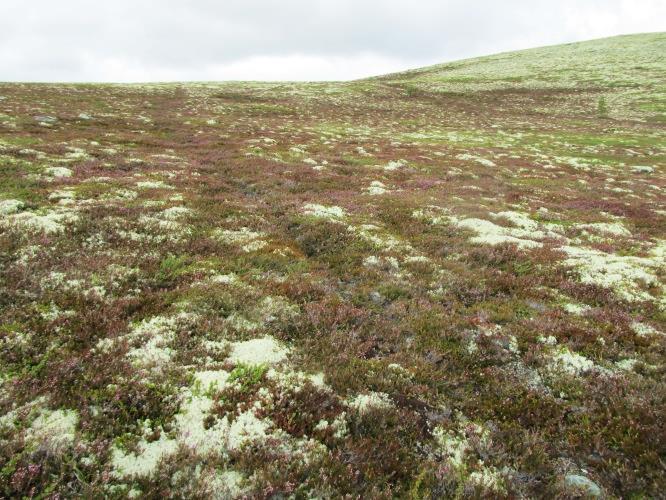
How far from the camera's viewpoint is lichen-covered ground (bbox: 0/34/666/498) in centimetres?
573

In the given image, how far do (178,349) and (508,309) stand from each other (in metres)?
8.28

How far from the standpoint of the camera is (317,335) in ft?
29.3

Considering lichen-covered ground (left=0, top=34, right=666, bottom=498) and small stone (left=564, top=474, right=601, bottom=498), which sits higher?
lichen-covered ground (left=0, top=34, right=666, bottom=498)

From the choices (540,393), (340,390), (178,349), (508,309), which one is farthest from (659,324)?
(178,349)

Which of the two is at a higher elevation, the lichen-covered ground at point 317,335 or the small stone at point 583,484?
the lichen-covered ground at point 317,335

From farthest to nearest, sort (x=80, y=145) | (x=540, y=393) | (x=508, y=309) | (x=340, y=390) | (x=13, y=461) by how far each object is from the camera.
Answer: (x=80, y=145), (x=508, y=309), (x=540, y=393), (x=340, y=390), (x=13, y=461)

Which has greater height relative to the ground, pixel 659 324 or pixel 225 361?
pixel 225 361

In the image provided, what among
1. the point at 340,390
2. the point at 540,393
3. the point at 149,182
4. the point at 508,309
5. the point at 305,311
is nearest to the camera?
the point at 340,390

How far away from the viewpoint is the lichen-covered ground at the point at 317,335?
5.73 meters

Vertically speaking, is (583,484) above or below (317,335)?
below

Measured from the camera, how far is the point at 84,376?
6.78m

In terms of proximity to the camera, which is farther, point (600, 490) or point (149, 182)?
point (149, 182)

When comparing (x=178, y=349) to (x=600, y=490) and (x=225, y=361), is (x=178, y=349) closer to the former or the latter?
(x=225, y=361)

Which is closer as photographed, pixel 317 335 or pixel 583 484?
pixel 583 484
